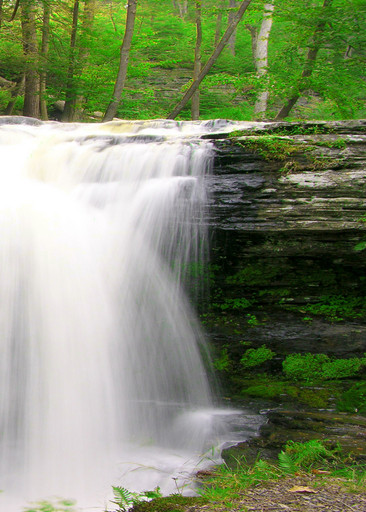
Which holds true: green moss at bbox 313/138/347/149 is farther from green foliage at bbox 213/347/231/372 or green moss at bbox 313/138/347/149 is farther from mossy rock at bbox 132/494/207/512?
mossy rock at bbox 132/494/207/512

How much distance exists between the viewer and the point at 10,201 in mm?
4863

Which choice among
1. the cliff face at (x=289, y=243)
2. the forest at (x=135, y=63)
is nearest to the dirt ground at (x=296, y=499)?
the cliff face at (x=289, y=243)

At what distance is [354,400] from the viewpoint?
446 cm

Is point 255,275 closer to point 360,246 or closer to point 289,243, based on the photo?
point 289,243

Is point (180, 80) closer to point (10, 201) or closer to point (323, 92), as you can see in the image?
point (323, 92)

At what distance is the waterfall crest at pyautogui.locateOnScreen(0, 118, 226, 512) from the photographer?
3.52m

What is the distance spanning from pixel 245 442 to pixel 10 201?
143 inches

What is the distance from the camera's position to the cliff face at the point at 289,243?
466 cm

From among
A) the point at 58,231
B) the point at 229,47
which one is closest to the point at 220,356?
the point at 58,231

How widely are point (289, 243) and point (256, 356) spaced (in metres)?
1.43

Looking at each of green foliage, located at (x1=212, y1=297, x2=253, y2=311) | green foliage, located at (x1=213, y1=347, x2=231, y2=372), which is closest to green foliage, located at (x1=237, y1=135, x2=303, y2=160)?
green foliage, located at (x1=212, y1=297, x2=253, y2=311)

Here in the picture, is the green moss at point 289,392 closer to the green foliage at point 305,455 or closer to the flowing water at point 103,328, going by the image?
the flowing water at point 103,328

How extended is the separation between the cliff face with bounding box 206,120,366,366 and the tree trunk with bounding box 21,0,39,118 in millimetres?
8177

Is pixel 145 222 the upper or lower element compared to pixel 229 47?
lower
